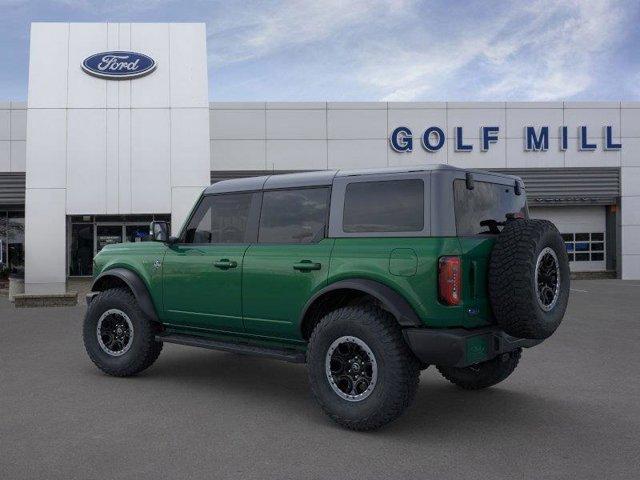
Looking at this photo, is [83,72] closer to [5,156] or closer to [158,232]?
[5,156]

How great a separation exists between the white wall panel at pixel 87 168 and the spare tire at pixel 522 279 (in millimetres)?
16437

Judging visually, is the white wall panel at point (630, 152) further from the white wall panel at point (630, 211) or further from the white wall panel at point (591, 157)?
the white wall panel at point (630, 211)

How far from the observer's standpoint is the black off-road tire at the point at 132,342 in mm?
6516

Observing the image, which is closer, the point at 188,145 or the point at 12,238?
the point at 188,145

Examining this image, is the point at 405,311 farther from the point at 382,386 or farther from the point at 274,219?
the point at 274,219

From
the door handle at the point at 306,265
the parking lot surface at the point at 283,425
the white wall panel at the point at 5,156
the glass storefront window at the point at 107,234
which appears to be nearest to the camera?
the parking lot surface at the point at 283,425

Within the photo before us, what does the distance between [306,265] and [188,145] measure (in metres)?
14.9

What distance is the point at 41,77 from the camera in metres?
19.2

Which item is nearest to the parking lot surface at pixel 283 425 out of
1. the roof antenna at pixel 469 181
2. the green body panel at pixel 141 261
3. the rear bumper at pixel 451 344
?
the rear bumper at pixel 451 344

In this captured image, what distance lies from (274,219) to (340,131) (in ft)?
60.1

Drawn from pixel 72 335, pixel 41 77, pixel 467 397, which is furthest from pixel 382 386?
pixel 41 77

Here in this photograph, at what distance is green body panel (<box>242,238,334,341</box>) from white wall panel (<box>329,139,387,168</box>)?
18117 millimetres

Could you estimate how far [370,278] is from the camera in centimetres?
476

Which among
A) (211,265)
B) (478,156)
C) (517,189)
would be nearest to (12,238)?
(478,156)
